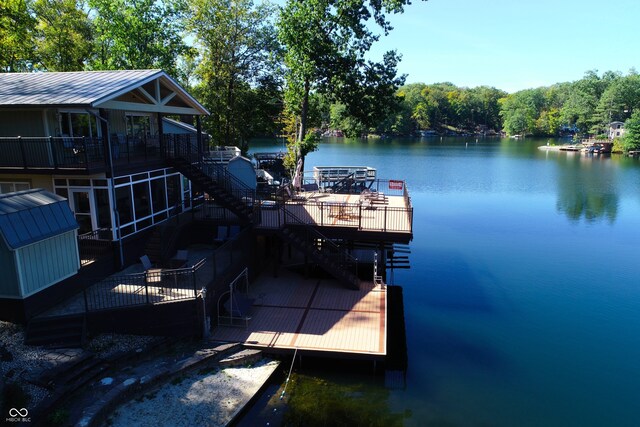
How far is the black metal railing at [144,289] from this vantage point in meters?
12.9

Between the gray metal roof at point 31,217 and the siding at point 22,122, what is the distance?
3.60 metres

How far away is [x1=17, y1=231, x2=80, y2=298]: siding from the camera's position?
38.5 ft

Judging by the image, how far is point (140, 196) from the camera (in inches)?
682

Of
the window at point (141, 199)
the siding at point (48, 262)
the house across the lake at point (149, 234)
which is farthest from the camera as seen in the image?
the window at point (141, 199)

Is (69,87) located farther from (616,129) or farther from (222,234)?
(616,129)

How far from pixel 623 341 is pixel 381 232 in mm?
9921

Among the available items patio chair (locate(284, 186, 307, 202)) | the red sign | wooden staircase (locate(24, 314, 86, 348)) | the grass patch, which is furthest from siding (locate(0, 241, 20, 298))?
the red sign

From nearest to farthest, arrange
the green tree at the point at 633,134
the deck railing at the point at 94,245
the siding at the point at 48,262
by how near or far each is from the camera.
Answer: the siding at the point at 48,262 < the deck railing at the point at 94,245 < the green tree at the point at 633,134

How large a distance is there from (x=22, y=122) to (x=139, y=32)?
21022 mm

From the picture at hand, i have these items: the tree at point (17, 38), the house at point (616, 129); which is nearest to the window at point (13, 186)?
the tree at point (17, 38)

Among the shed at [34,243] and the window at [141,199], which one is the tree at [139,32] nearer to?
the window at [141,199]

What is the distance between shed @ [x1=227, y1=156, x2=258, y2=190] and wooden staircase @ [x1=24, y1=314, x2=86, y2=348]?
11317 millimetres

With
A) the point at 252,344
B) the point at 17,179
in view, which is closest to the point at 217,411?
the point at 252,344

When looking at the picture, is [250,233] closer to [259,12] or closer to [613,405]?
[613,405]
